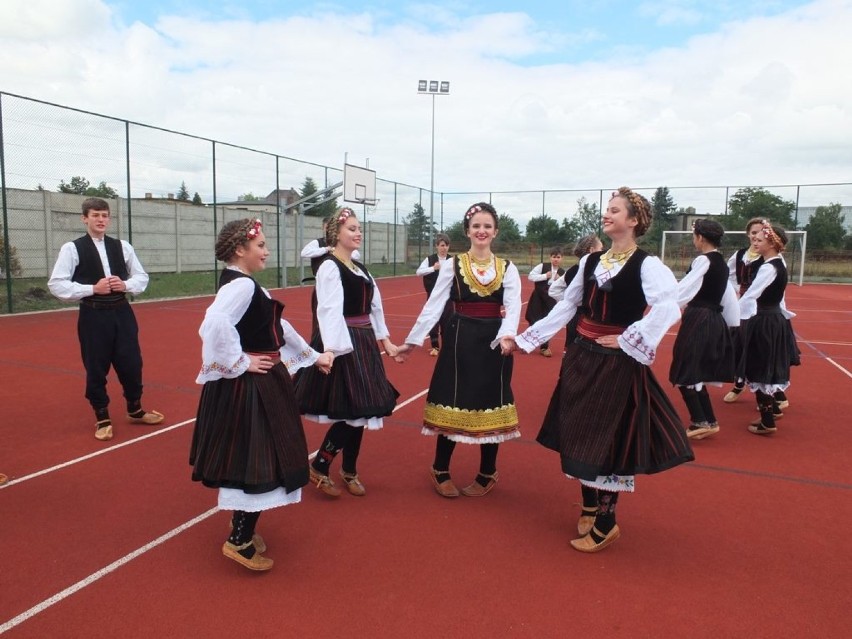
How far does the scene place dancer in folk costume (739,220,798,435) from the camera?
16.8ft

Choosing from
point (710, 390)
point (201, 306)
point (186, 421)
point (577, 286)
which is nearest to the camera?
point (577, 286)

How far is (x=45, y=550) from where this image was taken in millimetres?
3037

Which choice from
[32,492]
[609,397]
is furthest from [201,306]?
[609,397]

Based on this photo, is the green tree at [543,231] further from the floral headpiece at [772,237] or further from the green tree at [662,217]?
the floral headpiece at [772,237]

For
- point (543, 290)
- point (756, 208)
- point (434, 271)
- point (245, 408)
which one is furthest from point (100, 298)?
point (756, 208)

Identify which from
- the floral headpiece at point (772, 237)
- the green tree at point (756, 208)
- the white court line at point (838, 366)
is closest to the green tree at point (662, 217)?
the green tree at point (756, 208)

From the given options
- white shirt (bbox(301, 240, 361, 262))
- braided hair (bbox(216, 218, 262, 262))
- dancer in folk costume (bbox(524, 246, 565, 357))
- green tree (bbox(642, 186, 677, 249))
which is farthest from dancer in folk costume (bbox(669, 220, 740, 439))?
green tree (bbox(642, 186, 677, 249))

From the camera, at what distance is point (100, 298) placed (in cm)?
475

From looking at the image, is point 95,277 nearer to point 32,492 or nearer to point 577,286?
point 32,492

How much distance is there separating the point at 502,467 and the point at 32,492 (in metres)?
3.02

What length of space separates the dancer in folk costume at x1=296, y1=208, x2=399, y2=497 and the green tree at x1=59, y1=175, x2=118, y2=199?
40.8ft

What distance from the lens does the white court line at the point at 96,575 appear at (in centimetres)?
249

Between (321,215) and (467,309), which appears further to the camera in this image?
(321,215)

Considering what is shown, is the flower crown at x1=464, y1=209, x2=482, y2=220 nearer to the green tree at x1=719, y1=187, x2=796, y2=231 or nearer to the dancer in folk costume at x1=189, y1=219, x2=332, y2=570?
the dancer in folk costume at x1=189, y1=219, x2=332, y2=570
